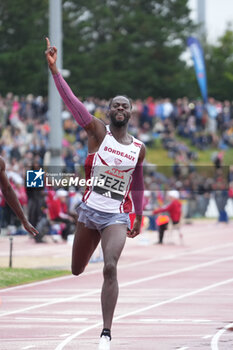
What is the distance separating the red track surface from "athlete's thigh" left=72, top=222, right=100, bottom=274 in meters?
0.78

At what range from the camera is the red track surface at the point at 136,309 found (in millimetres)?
10250

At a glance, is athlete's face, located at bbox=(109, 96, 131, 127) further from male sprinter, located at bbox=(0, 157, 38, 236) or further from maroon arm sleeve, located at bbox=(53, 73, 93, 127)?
male sprinter, located at bbox=(0, 157, 38, 236)

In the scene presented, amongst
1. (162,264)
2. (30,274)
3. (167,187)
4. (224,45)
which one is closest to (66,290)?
(30,274)

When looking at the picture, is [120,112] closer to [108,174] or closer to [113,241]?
[108,174]

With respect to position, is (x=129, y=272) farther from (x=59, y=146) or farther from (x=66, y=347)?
(x=66, y=347)

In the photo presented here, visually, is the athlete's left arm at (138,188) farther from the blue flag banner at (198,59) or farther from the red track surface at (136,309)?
the blue flag banner at (198,59)

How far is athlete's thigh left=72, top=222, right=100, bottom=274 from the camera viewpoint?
9719 millimetres

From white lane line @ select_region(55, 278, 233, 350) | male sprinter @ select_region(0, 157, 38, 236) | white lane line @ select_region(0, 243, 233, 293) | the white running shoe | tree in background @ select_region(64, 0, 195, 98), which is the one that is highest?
tree in background @ select_region(64, 0, 195, 98)

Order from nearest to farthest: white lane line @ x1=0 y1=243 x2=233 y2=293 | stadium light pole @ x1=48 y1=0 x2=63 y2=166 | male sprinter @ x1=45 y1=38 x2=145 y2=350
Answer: male sprinter @ x1=45 y1=38 x2=145 y2=350 → white lane line @ x1=0 y1=243 x2=233 y2=293 → stadium light pole @ x1=48 y1=0 x2=63 y2=166

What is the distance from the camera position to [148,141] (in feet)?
159

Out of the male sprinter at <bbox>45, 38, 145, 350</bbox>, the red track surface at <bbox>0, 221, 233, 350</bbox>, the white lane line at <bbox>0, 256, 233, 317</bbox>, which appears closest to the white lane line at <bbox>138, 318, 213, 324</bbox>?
the red track surface at <bbox>0, 221, 233, 350</bbox>

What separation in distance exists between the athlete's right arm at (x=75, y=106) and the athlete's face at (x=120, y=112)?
13 centimetres

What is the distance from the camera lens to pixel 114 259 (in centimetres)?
930

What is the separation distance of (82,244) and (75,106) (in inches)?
50.0
